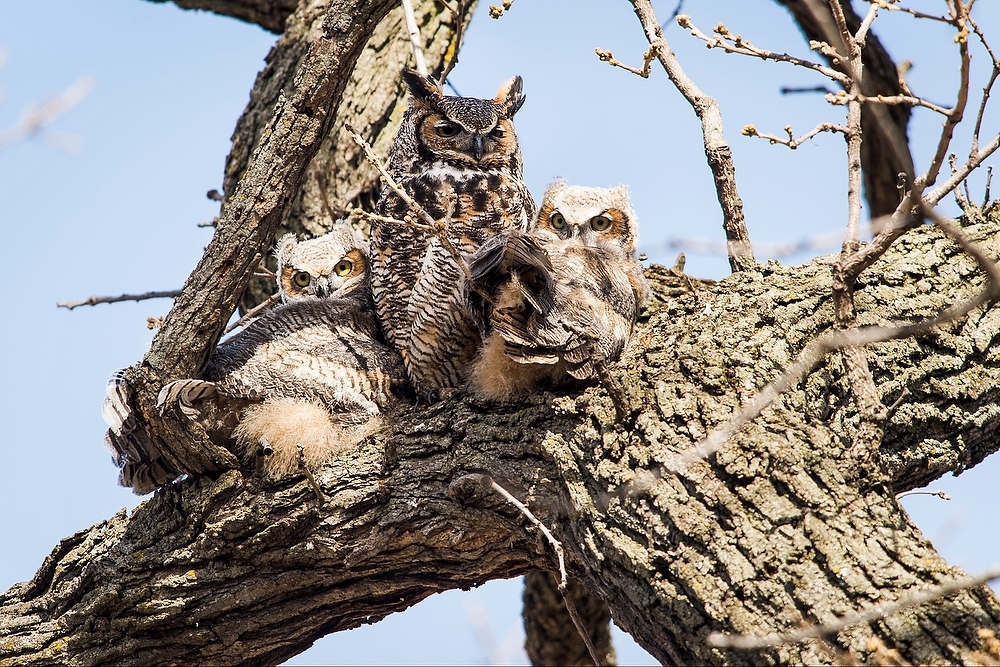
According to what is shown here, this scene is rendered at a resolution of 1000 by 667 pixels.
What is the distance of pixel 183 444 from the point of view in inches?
105

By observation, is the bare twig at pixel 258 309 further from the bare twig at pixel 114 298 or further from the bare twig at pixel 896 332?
the bare twig at pixel 896 332

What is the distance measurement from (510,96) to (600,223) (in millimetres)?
740

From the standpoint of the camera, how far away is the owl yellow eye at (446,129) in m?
3.62

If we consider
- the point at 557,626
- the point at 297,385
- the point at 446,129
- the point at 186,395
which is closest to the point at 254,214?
the point at 186,395

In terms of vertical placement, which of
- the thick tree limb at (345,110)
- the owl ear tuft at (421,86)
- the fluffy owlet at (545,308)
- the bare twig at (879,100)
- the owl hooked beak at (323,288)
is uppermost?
the thick tree limb at (345,110)

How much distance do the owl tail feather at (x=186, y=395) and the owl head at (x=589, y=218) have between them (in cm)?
136

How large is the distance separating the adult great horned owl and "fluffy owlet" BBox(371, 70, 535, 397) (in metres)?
0.13

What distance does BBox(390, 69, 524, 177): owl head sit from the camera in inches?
140

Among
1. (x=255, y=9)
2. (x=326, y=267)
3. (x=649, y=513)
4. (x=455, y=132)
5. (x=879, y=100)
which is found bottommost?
(x=649, y=513)

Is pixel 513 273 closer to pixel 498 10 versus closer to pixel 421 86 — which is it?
pixel 498 10

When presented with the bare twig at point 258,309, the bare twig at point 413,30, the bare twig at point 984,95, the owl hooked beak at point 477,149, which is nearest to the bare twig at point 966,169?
the bare twig at point 984,95

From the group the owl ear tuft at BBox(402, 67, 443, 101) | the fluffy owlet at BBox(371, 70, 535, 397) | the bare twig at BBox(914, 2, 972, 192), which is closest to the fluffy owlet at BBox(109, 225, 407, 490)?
the fluffy owlet at BBox(371, 70, 535, 397)

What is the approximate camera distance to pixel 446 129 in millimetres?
3629

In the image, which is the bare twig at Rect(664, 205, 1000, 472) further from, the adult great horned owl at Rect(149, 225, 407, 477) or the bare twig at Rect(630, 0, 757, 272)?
the adult great horned owl at Rect(149, 225, 407, 477)
